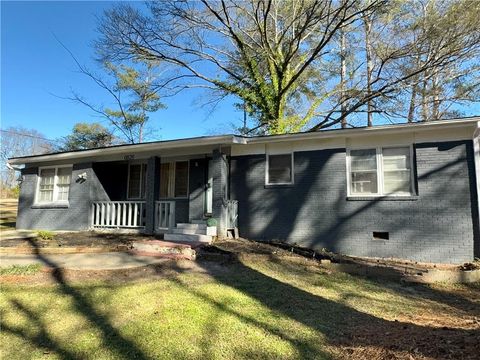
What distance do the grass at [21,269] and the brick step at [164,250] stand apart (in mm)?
2355

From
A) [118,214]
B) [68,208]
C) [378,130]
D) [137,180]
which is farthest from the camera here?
[137,180]

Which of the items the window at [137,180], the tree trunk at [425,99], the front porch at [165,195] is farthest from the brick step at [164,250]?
the tree trunk at [425,99]

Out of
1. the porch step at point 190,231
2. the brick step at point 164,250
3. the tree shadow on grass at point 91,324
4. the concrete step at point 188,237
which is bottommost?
the tree shadow on grass at point 91,324

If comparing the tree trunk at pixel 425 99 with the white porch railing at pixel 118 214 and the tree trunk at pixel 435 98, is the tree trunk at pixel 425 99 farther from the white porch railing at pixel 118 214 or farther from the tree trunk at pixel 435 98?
the white porch railing at pixel 118 214

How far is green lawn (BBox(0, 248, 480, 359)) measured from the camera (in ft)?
12.2

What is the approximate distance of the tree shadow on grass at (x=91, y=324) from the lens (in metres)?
3.67

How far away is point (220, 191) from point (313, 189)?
266 cm

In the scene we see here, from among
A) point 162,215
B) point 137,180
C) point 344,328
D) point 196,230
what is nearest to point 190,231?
point 196,230

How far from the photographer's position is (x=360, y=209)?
9.37 meters

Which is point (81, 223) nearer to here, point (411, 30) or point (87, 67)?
point (87, 67)

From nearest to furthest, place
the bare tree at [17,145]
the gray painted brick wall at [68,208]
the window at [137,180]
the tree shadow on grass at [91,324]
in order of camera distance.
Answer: the tree shadow on grass at [91,324], the gray painted brick wall at [68,208], the window at [137,180], the bare tree at [17,145]

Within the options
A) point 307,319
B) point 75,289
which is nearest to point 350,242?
point 307,319

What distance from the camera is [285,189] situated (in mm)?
10289

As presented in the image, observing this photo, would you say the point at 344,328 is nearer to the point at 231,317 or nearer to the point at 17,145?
the point at 231,317
